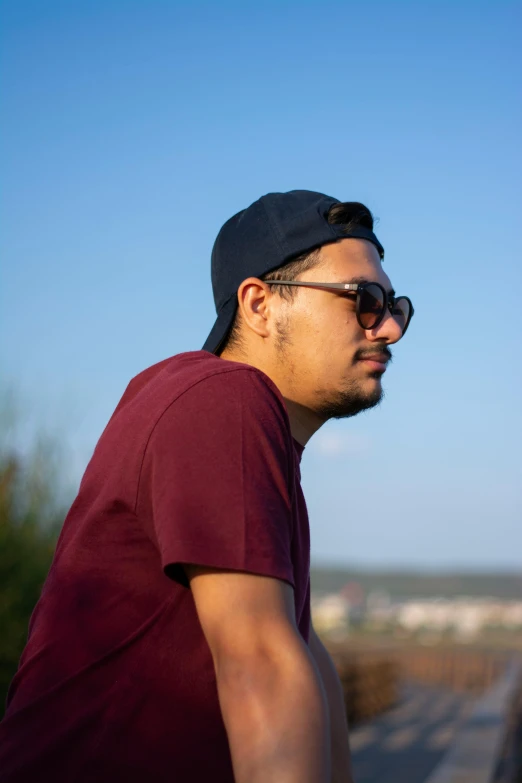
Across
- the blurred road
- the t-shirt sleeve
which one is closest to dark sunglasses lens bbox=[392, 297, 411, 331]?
the t-shirt sleeve

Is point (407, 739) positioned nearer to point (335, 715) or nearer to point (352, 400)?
point (335, 715)

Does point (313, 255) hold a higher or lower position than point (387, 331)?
higher

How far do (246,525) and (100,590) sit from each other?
1.11 feet

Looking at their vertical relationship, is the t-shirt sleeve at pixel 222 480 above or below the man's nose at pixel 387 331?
below

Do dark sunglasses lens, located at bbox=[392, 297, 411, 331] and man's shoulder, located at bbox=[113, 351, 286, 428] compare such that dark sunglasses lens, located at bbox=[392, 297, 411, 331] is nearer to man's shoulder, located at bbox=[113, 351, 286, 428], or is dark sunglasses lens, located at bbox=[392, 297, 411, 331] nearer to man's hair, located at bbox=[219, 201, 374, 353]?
man's hair, located at bbox=[219, 201, 374, 353]

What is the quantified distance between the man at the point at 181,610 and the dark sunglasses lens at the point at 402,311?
67 cm

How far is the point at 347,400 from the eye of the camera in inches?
81.7

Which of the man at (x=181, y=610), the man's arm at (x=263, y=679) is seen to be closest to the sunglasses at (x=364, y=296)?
the man at (x=181, y=610)

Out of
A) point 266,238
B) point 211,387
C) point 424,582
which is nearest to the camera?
point 211,387

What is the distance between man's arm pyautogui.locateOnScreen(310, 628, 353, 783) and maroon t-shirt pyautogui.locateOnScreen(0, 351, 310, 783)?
90 cm

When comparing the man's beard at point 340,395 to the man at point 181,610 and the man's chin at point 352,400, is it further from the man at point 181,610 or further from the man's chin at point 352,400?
the man at point 181,610

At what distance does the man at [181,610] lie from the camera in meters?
1.39

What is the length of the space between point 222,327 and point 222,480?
0.77 meters

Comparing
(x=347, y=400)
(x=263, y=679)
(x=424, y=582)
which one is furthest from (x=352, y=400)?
(x=424, y=582)
